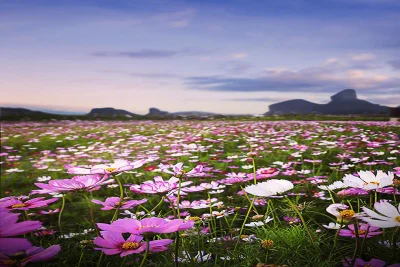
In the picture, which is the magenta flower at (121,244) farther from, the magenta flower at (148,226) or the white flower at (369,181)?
the white flower at (369,181)

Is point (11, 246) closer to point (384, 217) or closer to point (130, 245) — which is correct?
point (130, 245)

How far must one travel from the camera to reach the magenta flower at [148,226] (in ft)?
2.41

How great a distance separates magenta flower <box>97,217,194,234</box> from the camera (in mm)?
735

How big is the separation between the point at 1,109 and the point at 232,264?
30787mm

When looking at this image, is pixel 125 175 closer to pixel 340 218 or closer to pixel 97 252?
pixel 97 252

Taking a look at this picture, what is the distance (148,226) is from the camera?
2.57 ft

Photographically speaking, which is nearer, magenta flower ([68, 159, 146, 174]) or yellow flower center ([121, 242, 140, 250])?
yellow flower center ([121, 242, 140, 250])

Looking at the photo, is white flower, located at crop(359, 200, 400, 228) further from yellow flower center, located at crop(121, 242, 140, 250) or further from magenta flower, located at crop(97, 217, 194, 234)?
yellow flower center, located at crop(121, 242, 140, 250)

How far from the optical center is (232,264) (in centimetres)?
109

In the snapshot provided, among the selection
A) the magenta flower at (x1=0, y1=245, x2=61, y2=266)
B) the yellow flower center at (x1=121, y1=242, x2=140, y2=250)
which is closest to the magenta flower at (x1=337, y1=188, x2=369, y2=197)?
the yellow flower center at (x1=121, y1=242, x2=140, y2=250)

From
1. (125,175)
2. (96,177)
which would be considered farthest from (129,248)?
(125,175)

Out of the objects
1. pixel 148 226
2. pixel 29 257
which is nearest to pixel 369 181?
pixel 148 226

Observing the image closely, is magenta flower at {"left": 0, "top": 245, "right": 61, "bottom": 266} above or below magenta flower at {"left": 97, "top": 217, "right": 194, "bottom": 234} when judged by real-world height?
below

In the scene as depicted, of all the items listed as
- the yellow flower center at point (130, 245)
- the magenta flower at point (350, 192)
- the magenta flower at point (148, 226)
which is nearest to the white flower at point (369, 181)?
the magenta flower at point (350, 192)
